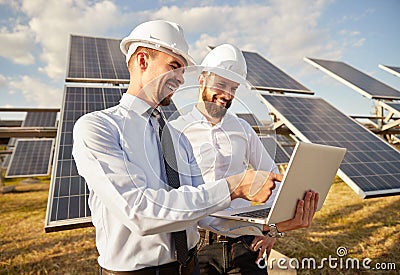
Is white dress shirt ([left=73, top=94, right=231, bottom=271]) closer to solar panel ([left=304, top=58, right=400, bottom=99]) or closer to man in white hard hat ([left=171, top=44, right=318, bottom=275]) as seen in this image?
man in white hard hat ([left=171, top=44, right=318, bottom=275])

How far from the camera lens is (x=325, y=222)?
21.9 feet

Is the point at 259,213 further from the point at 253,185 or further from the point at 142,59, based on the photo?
the point at 142,59

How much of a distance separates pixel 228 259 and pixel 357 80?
8.50m

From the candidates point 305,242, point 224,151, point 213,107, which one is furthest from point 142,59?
point 305,242

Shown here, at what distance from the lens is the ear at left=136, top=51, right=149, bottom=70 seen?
146cm

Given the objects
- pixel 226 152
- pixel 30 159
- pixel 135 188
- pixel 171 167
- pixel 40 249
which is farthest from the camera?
pixel 30 159

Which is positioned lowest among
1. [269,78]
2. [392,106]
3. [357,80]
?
[392,106]

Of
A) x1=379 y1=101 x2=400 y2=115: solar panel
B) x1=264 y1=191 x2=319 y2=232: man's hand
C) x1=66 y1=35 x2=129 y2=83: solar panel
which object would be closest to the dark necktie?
x1=264 y1=191 x2=319 y2=232: man's hand

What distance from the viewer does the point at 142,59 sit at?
1472mm

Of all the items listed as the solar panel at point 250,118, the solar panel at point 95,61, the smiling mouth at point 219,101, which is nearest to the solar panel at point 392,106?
the solar panel at point 95,61

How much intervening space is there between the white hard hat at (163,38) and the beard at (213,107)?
9.5 inches

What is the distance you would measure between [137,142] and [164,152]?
173 mm

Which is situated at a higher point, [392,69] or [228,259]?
[392,69]

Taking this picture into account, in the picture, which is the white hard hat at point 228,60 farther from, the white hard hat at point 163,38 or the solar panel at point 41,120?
the solar panel at point 41,120
